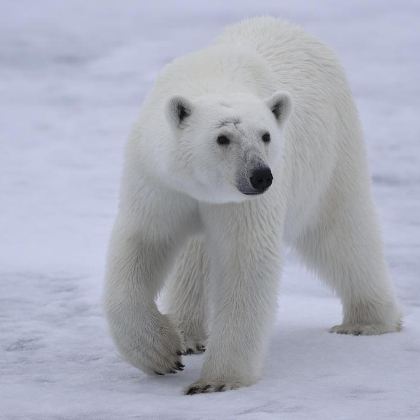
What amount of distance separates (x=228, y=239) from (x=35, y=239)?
3.34 metres

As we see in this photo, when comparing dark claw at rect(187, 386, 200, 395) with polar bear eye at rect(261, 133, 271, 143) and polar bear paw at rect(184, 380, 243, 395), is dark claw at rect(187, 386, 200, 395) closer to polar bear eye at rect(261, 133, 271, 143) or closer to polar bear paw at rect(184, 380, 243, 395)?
polar bear paw at rect(184, 380, 243, 395)

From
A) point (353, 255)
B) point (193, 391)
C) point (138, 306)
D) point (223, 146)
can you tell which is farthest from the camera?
point (353, 255)

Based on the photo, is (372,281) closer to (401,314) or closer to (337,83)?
(401,314)

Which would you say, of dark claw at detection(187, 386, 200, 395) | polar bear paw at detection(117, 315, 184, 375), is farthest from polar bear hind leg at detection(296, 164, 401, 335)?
dark claw at detection(187, 386, 200, 395)

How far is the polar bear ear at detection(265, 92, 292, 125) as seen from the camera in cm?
436

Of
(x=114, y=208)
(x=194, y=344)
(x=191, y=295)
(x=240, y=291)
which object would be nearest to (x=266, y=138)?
(x=240, y=291)

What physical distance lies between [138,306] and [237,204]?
585mm

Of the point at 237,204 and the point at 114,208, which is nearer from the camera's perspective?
the point at 237,204

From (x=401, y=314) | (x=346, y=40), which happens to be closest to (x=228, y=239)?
(x=401, y=314)

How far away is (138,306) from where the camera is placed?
4574 millimetres

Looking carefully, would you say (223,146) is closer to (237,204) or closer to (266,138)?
(266,138)

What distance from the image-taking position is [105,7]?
→ 15773 millimetres

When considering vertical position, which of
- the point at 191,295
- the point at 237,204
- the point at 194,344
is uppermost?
the point at 237,204

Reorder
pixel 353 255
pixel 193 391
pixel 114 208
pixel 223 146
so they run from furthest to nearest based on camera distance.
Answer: pixel 114 208, pixel 353 255, pixel 193 391, pixel 223 146
